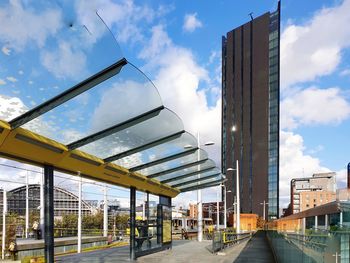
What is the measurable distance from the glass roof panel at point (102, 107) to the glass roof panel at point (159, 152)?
3509 millimetres

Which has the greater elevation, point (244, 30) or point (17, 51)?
point (244, 30)

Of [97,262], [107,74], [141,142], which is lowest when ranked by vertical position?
[97,262]

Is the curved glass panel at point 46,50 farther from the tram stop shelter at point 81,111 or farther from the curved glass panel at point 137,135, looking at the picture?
the curved glass panel at point 137,135

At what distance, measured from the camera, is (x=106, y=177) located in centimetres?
1367

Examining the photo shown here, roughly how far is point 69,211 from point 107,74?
5759cm

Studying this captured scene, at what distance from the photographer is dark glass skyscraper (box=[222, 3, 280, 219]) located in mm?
116625

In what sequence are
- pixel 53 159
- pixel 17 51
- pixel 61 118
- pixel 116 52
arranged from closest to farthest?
pixel 17 51, pixel 116 52, pixel 61 118, pixel 53 159

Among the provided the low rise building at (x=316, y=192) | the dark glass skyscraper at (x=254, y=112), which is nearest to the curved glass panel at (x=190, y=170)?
the low rise building at (x=316, y=192)

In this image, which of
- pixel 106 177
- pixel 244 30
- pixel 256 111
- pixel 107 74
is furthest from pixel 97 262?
pixel 244 30

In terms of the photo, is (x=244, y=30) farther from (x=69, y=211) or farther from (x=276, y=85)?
(x=69, y=211)

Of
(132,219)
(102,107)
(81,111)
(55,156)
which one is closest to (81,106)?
(81,111)

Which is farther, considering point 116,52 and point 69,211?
point 69,211

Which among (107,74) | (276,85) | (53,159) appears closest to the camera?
(107,74)

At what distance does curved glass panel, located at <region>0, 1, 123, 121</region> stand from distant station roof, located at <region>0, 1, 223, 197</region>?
0.01 meters
